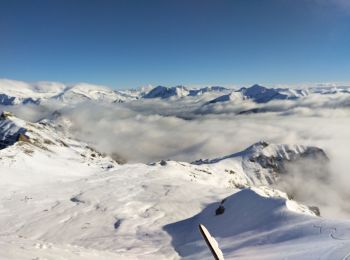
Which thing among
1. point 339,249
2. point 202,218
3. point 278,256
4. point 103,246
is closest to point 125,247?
point 103,246

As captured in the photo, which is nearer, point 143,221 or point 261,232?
point 261,232

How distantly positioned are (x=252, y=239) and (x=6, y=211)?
42.3 metres

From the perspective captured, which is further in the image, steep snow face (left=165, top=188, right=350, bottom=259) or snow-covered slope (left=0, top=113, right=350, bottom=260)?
snow-covered slope (left=0, top=113, right=350, bottom=260)

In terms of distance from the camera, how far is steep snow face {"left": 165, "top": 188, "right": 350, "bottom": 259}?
20938 millimetres

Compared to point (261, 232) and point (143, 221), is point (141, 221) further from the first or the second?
point (261, 232)

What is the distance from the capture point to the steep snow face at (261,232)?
2094cm

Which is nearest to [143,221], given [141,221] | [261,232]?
[141,221]

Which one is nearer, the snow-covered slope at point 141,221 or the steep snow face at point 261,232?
the steep snow face at point 261,232

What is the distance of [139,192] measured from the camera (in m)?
73.2

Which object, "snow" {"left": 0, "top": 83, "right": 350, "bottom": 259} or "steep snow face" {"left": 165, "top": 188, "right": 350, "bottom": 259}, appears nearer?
"steep snow face" {"left": 165, "top": 188, "right": 350, "bottom": 259}

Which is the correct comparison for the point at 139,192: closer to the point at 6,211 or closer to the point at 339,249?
the point at 6,211

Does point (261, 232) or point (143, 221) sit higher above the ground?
point (261, 232)

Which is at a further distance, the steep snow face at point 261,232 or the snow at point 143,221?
the snow at point 143,221

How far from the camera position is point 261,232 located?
31578mm
